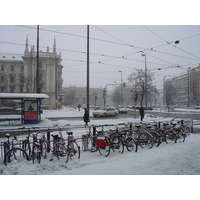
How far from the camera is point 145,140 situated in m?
8.34

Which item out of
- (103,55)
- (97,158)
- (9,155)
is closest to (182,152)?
(97,158)

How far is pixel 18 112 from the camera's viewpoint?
17.6 m

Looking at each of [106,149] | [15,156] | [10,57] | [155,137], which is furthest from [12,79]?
[106,149]

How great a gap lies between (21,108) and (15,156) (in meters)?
12.4

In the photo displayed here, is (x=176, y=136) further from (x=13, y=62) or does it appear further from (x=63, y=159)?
(x=13, y=62)

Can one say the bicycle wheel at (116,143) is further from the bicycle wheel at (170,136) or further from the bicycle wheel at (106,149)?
the bicycle wheel at (170,136)

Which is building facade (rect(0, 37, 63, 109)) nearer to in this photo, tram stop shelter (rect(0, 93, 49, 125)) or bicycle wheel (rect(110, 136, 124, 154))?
tram stop shelter (rect(0, 93, 49, 125))

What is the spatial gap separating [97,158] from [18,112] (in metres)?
12.7

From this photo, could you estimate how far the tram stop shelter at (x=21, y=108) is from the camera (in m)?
16.9

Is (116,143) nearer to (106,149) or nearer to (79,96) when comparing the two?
(106,149)

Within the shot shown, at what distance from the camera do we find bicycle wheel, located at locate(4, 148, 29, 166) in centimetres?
593

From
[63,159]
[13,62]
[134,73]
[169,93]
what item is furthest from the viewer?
[13,62]

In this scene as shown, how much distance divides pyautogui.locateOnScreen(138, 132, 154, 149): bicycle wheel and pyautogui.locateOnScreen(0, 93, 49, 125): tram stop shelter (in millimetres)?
10810

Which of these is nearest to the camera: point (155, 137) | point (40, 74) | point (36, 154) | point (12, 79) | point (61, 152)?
point (36, 154)
